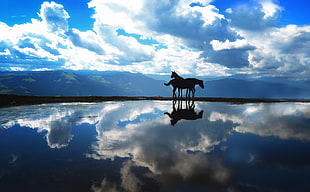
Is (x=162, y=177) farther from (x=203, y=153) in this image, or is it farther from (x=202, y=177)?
(x=203, y=153)

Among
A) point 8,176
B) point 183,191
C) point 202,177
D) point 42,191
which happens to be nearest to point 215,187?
point 202,177

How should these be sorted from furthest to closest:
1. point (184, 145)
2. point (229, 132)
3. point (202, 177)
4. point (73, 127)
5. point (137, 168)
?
point (73, 127)
point (229, 132)
point (184, 145)
point (137, 168)
point (202, 177)

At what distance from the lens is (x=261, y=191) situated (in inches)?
174

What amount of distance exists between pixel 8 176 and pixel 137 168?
3918 mm

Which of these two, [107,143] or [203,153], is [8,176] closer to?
[107,143]

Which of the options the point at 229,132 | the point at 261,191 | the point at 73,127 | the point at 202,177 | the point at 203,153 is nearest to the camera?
the point at 261,191

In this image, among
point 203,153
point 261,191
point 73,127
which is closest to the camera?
point 261,191

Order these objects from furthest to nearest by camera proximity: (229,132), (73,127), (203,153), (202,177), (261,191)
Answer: (73,127) → (229,132) → (203,153) → (202,177) → (261,191)

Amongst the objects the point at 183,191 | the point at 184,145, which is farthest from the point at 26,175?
the point at 184,145

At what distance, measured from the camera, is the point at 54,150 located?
7516 millimetres

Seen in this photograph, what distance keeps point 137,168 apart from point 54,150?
13.8ft

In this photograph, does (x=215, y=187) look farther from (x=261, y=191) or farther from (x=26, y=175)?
(x=26, y=175)

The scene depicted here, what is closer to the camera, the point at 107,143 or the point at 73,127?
the point at 107,143

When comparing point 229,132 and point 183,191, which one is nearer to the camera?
point 183,191
